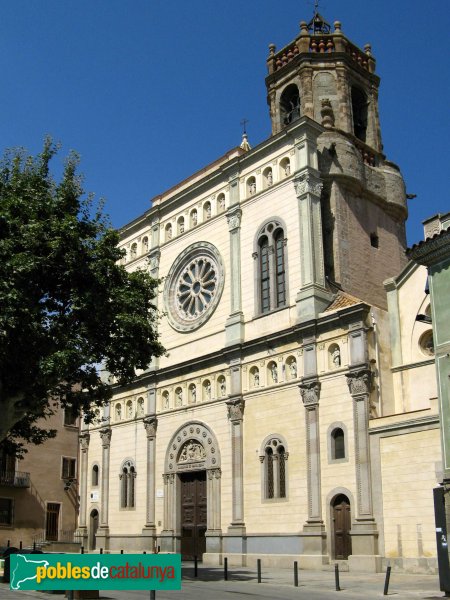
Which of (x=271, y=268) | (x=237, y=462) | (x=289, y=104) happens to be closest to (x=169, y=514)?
(x=237, y=462)

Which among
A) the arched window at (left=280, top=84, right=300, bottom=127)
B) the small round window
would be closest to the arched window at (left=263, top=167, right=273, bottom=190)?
the arched window at (left=280, top=84, right=300, bottom=127)

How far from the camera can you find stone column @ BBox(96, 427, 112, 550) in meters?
Result: 41.0

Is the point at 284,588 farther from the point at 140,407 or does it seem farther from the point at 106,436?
the point at 106,436

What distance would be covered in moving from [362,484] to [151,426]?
1496cm

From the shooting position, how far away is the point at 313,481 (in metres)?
30.1

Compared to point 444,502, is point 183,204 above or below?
above

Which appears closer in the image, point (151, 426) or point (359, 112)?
point (151, 426)

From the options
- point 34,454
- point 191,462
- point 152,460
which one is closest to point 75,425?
point 34,454

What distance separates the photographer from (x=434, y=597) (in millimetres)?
19125

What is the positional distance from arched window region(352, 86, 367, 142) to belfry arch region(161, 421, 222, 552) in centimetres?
1801

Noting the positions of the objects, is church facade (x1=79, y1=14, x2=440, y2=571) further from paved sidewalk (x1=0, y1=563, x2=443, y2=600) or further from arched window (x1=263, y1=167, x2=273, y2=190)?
paved sidewalk (x1=0, y1=563, x2=443, y2=600)

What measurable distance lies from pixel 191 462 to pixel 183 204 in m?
14.5

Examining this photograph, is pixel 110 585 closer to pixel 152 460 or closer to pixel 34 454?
pixel 152 460

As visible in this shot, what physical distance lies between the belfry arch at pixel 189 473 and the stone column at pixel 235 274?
4.75 meters
